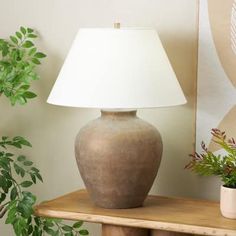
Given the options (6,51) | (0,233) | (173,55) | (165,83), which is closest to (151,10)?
(173,55)

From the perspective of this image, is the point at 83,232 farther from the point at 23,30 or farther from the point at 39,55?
the point at 23,30

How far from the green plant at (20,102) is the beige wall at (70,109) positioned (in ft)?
0.21

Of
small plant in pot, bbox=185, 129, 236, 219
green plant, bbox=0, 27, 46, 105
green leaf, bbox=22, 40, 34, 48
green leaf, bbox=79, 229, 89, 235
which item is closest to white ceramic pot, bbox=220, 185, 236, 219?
small plant in pot, bbox=185, 129, 236, 219

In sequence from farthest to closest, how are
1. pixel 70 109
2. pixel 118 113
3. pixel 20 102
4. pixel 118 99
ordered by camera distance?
pixel 70 109
pixel 20 102
pixel 118 113
pixel 118 99

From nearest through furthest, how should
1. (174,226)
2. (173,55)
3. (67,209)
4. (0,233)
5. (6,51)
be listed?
(174,226) → (67,209) → (173,55) → (6,51) → (0,233)

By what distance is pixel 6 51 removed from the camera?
231cm

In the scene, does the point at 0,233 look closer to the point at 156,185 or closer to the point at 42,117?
the point at 42,117

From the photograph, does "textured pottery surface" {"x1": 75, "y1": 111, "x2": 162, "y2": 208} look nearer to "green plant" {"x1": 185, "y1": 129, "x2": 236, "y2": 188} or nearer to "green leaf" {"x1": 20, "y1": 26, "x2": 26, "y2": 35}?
"green plant" {"x1": 185, "y1": 129, "x2": 236, "y2": 188}

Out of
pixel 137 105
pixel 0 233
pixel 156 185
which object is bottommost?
pixel 0 233

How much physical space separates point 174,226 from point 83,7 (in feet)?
3.10

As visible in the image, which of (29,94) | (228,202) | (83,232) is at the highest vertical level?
(29,94)

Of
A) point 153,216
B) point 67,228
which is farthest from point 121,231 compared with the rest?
point 67,228

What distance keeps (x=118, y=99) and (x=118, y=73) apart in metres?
0.08

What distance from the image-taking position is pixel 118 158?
1870 mm
